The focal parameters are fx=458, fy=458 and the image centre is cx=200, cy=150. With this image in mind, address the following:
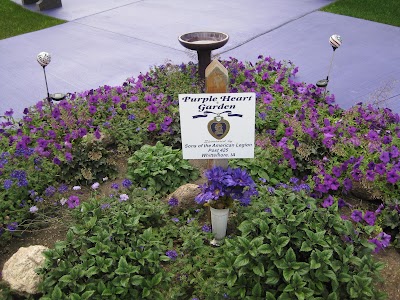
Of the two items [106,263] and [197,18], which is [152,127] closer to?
[106,263]

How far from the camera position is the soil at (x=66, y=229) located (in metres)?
2.60

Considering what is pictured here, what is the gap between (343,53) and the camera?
Result: 6.04 meters

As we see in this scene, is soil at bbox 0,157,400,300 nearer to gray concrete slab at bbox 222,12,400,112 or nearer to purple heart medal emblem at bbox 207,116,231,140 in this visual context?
purple heart medal emblem at bbox 207,116,231,140

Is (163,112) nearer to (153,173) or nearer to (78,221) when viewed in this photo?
(153,173)

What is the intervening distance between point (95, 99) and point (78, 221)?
167cm

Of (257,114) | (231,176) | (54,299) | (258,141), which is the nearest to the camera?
(54,299)

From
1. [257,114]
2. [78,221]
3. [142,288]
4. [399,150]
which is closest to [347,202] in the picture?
[399,150]

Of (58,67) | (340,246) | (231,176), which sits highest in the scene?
(231,176)

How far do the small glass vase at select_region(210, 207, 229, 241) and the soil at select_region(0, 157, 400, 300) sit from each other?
747mm

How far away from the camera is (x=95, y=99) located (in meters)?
4.37

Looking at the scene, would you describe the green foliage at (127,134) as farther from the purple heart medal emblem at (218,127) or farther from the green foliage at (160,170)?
the purple heart medal emblem at (218,127)

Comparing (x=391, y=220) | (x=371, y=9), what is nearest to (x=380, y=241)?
(x=391, y=220)

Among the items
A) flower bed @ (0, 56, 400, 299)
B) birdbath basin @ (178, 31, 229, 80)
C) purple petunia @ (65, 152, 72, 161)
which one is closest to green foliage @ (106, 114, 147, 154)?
flower bed @ (0, 56, 400, 299)

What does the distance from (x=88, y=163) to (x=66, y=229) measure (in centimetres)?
61
